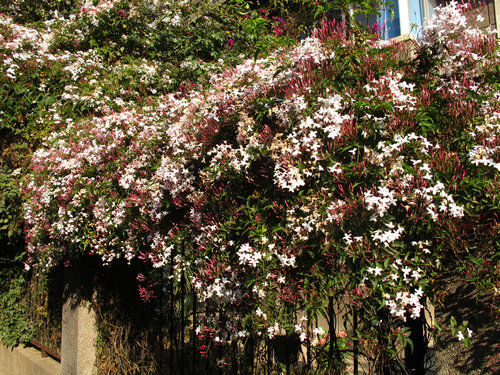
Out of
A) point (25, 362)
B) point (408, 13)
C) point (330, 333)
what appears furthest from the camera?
point (408, 13)

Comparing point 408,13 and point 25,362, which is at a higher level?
point 408,13

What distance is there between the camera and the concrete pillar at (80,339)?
4504 millimetres

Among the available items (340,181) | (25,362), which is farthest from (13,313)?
(340,181)

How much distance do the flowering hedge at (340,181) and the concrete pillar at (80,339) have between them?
2055 millimetres

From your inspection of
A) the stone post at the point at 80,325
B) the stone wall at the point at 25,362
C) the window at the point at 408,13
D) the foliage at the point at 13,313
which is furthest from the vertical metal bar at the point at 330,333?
the window at the point at 408,13

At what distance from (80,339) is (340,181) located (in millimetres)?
3805

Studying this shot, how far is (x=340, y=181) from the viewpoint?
218 centimetres

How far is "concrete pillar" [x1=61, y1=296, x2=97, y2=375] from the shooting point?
450cm

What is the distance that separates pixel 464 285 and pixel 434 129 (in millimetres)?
876

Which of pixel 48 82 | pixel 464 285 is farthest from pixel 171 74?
pixel 464 285

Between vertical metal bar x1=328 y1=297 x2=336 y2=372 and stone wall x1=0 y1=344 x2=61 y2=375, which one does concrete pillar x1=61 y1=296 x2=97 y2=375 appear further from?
vertical metal bar x1=328 y1=297 x2=336 y2=372

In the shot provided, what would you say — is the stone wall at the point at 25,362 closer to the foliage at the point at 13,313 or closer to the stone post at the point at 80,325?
the foliage at the point at 13,313

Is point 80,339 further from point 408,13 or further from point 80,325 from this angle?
point 408,13

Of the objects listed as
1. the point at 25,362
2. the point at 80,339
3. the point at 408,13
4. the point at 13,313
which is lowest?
the point at 25,362
